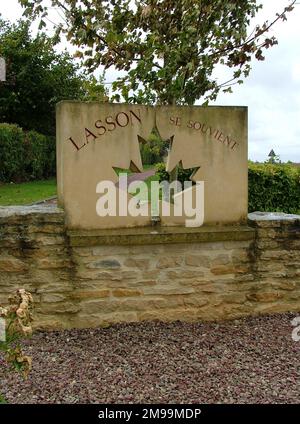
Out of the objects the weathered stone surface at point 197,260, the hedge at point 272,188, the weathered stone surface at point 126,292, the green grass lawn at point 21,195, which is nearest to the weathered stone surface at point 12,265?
the weathered stone surface at point 126,292

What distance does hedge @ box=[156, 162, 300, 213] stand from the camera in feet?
29.8

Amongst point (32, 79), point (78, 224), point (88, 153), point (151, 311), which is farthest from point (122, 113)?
point (32, 79)

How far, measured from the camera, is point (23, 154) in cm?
1842

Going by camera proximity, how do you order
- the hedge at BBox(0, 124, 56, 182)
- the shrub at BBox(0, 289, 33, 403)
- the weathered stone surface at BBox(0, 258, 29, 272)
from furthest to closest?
the hedge at BBox(0, 124, 56, 182) → the weathered stone surface at BBox(0, 258, 29, 272) → the shrub at BBox(0, 289, 33, 403)

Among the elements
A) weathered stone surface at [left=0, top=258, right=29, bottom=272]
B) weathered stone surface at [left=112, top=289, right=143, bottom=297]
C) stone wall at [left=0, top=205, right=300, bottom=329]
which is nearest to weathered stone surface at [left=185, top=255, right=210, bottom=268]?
stone wall at [left=0, top=205, right=300, bottom=329]

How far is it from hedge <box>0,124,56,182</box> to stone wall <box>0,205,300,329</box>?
507 inches

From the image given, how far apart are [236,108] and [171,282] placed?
1.70 metres

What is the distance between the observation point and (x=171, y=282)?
15.3 ft

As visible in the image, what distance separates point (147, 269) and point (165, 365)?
103 cm

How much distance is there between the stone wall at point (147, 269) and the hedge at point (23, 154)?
507 inches

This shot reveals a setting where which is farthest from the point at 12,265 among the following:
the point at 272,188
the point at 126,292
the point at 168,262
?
the point at 272,188

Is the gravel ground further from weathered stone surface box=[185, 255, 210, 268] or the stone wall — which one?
weathered stone surface box=[185, 255, 210, 268]

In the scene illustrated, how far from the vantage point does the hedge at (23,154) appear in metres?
16.9

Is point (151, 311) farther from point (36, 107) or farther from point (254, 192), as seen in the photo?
point (36, 107)
